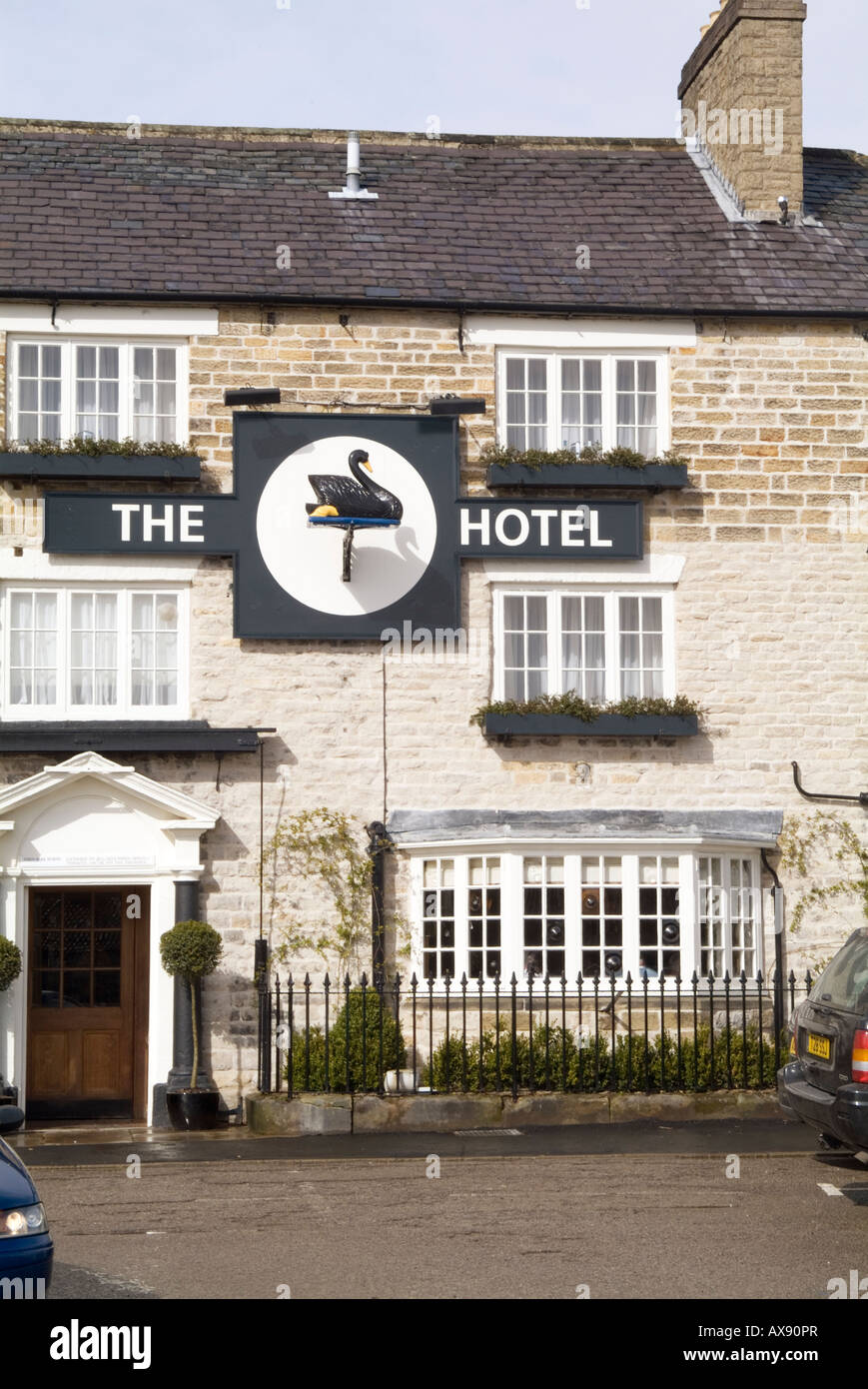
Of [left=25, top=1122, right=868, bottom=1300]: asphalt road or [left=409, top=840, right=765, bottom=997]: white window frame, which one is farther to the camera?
[left=409, top=840, right=765, bottom=997]: white window frame

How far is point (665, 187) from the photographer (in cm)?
1945

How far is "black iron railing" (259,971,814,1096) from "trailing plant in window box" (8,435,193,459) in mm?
5344

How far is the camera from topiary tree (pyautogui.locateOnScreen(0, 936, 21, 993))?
15805mm

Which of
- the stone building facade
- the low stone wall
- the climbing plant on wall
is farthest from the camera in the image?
the climbing plant on wall

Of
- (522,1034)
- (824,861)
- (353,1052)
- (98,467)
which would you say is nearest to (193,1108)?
(353,1052)

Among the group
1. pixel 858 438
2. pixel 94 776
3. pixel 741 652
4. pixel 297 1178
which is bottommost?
pixel 297 1178

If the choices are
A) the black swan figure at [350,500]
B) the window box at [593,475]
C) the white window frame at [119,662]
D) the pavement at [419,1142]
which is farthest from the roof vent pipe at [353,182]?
the pavement at [419,1142]

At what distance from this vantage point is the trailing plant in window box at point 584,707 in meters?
17.1

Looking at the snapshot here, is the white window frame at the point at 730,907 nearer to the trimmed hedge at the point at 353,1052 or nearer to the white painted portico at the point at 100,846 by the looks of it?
the trimmed hedge at the point at 353,1052

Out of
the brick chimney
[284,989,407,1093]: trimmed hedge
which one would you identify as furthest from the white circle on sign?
the brick chimney

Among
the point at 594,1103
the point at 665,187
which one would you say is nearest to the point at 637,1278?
the point at 594,1103

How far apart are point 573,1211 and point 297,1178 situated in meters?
2.59

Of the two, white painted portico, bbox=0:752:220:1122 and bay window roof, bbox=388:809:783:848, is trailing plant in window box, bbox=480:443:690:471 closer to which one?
bay window roof, bbox=388:809:783:848

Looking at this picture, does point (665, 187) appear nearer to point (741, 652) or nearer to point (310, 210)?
point (310, 210)
